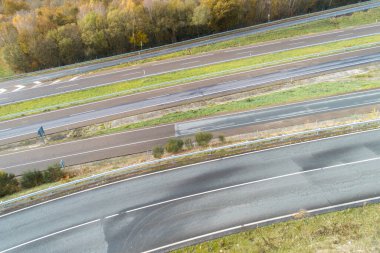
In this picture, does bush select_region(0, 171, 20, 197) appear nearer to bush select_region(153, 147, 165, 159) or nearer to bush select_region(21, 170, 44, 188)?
bush select_region(21, 170, 44, 188)

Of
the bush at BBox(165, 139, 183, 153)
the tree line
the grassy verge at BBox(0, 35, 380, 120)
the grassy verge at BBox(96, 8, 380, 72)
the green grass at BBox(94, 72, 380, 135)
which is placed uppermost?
the tree line

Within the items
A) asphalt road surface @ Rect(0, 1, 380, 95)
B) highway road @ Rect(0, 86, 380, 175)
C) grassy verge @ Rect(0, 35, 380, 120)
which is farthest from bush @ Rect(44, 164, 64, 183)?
asphalt road surface @ Rect(0, 1, 380, 95)

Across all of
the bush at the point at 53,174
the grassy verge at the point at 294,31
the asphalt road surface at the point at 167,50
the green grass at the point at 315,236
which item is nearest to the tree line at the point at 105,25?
the asphalt road surface at the point at 167,50

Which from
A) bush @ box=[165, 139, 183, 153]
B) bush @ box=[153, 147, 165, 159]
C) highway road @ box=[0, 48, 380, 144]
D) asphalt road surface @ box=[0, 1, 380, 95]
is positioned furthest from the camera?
asphalt road surface @ box=[0, 1, 380, 95]

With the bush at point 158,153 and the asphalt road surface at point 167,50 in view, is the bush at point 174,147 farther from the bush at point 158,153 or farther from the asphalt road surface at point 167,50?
the asphalt road surface at point 167,50

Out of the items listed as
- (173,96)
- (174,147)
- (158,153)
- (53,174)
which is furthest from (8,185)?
(173,96)

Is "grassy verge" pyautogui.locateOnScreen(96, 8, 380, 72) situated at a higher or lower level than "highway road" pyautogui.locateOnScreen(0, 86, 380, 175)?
higher
